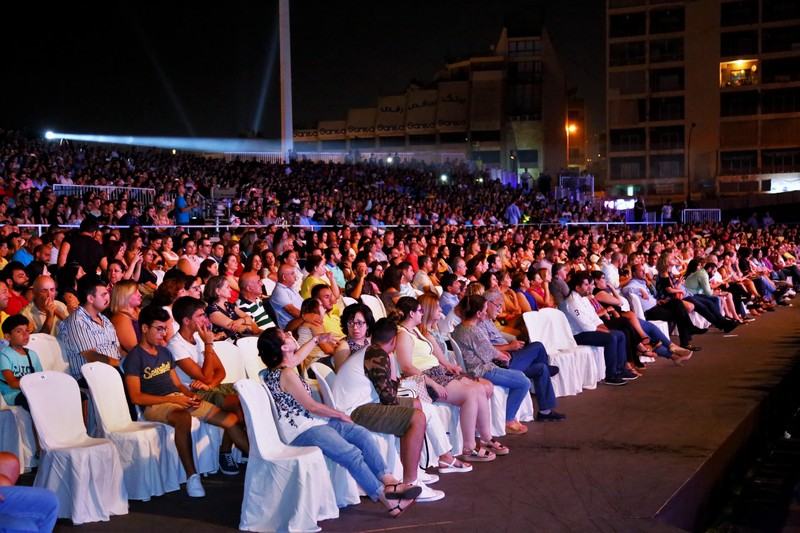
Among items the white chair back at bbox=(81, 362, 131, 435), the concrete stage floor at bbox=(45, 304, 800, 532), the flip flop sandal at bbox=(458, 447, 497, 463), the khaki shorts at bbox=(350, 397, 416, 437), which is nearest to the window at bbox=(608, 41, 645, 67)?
the concrete stage floor at bbox=(45, 304, 800, 532)

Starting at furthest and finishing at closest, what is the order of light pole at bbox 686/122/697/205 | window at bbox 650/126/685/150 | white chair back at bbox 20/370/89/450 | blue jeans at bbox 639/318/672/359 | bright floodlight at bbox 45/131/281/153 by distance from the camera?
window at bbox 650/126/685/150
light pole at bbox 686/122/697/205
bright floodlight at bbox 45/131/281/153
blue jeans at bbox 639/318/672/359
white chair back at bbox 20/370/89/450

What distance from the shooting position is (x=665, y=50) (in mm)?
52781

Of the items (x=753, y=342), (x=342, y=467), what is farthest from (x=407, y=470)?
(x=753, y=342)

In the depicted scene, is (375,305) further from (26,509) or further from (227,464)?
(26,509)

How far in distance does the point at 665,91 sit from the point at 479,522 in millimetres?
51485

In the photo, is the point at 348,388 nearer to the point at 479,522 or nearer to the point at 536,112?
the point at 479,522

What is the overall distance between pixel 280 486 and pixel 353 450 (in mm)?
492

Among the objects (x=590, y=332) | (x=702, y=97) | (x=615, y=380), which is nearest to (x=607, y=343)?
(x=590, y=332)

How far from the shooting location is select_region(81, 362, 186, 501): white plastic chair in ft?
18.0

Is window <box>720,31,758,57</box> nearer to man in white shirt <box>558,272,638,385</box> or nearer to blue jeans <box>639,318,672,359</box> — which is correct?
blue jeans <box>639,318,672,359</box>

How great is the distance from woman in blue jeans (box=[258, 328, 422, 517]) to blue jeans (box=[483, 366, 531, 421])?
2.02 meters

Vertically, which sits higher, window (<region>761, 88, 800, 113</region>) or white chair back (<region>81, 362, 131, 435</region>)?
window (<region>761, 88, 800, 113</region>)

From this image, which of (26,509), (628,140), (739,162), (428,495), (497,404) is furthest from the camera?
(628,140)

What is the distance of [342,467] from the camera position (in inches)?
215
